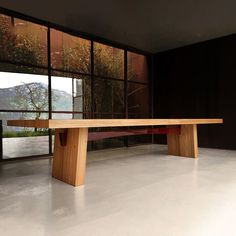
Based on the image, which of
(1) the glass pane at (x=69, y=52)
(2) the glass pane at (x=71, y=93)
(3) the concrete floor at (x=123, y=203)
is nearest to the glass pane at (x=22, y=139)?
Result: (2) the glass pane at (x=71, y=93)

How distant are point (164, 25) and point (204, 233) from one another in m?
3.93

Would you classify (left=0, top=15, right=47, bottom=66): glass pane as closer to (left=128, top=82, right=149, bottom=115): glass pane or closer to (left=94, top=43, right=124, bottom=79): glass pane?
(left=94, top=43, right=124, bottom=79): glass pane

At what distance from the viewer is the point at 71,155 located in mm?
2428

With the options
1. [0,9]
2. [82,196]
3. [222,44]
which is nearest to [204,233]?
[82,196]

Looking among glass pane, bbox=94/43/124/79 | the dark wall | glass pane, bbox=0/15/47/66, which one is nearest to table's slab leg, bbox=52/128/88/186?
glass pane, bbox=0/15/47/66

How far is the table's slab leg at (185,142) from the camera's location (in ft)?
12.6

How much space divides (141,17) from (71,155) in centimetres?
282

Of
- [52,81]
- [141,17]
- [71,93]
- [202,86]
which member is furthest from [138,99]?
[52,81]

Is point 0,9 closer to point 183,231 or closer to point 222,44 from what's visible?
point 183,231

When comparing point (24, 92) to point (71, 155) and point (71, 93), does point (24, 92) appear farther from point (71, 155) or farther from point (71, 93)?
point (71, 155)

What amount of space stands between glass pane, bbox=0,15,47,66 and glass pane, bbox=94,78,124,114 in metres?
1.33

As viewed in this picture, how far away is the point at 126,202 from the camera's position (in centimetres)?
183

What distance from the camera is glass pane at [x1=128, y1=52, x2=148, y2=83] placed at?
18.8ft

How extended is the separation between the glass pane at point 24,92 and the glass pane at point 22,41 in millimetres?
257
